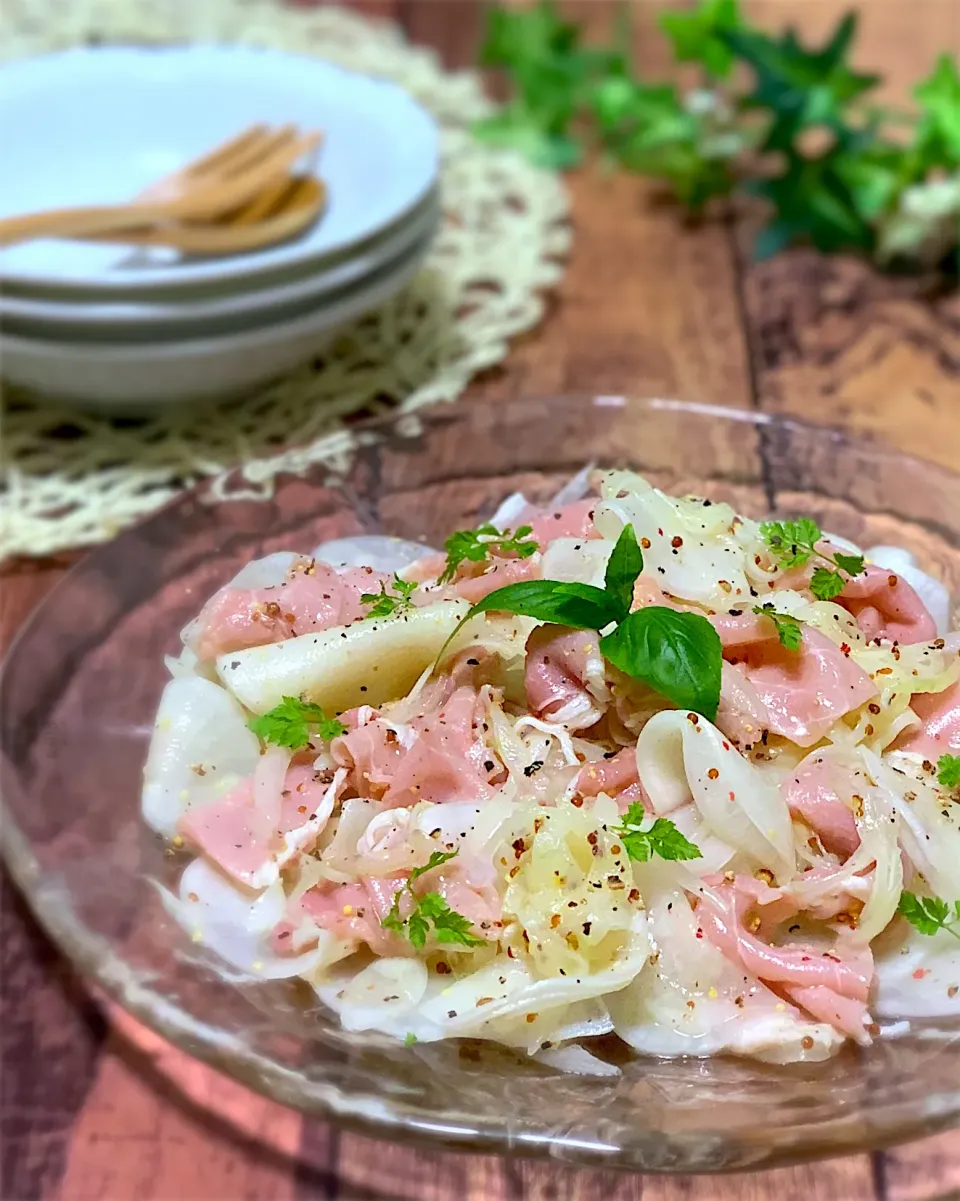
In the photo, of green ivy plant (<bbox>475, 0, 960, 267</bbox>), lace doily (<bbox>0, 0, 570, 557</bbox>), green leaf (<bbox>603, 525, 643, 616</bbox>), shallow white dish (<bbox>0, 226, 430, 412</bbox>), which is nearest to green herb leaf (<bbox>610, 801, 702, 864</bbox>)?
green leaf (<bbox>603, 525, 643, 616</bbox>)

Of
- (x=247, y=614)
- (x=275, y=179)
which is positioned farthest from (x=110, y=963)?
(x=275, y=179)

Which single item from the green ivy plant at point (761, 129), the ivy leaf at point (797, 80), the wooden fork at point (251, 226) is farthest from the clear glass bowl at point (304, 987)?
the ivy leaf at point (797, 80)

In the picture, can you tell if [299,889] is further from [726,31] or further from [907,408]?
[726,31]

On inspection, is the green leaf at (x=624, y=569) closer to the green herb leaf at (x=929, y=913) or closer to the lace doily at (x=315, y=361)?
the green herb leaf at (x=929, y=913)

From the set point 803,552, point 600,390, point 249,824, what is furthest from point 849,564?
point 600,390

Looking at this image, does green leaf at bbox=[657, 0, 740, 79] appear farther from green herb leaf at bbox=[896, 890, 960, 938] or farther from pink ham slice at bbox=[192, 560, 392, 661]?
green herb leaf at bbox=[896, 890, 960, 938]

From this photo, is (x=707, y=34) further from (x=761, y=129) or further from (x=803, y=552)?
(x=803, y=552)
